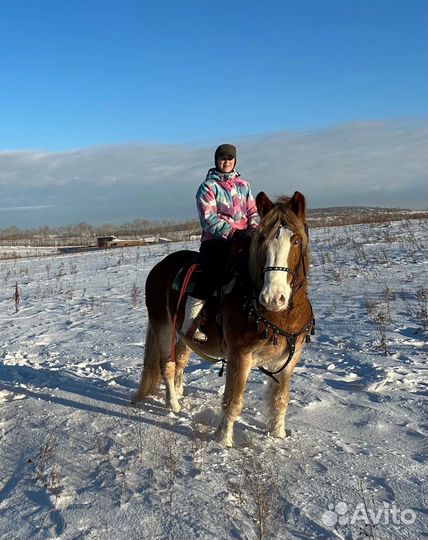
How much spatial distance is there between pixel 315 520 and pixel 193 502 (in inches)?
33.1

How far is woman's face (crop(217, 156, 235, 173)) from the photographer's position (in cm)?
459

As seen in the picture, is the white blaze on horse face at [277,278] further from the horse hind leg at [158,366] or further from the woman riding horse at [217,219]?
the horse hind leg at [158,366]

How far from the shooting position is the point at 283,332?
3.77 meters

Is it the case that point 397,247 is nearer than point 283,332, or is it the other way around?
point 283,332

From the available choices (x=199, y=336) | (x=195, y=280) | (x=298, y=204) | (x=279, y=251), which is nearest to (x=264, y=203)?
(x=298, y=204)

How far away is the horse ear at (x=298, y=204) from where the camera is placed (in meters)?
3.70

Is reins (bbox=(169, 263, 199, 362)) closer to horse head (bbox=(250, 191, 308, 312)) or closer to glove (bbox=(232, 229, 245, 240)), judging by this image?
glove (bbox=(232, 229, 245, 240))

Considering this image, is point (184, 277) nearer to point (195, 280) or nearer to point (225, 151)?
point (195, 280)

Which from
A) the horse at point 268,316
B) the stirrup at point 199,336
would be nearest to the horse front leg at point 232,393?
the horse at point 268,316

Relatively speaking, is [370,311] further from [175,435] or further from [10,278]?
[10,278]

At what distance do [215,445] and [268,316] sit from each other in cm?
129

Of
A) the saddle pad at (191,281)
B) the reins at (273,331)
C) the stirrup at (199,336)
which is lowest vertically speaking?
the stirrup at (199,336)

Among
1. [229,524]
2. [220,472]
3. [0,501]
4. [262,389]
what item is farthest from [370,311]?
[0,501]

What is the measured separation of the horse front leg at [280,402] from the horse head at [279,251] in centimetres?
89
